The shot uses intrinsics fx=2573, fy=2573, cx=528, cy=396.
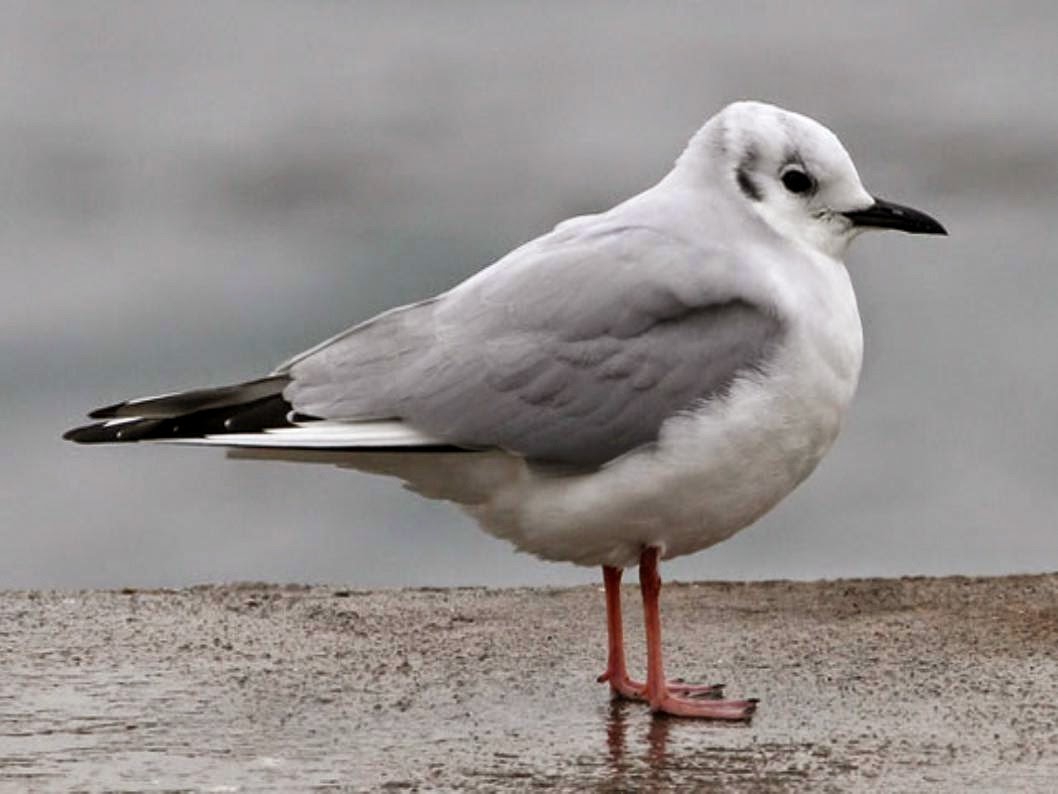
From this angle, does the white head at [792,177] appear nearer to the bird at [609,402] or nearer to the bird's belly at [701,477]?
the bird at [609,402]

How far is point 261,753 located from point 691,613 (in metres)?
1.84

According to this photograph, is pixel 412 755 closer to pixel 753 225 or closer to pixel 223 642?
pixel 223 642

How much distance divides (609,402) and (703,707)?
714mm

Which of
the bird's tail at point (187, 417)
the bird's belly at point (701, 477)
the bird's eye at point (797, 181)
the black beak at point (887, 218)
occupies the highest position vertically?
the bird's eye at point (797, 181)

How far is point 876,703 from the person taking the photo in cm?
573

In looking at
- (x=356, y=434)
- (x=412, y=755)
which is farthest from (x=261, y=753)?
(x=356, y=434)

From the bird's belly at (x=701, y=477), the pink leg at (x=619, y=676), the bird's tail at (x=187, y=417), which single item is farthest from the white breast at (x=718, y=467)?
the bird's tail at (x=187, y=417)

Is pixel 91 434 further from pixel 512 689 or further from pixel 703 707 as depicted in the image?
pixel 703 707

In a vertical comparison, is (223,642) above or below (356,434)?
below

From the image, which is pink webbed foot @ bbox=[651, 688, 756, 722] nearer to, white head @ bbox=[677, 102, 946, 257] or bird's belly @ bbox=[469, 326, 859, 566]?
bird's belly @ bbox=[469, 326, 859, 566]

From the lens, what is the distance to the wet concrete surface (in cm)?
512

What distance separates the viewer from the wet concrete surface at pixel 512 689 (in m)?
5.12

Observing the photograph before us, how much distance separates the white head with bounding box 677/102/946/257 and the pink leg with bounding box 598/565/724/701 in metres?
0.94

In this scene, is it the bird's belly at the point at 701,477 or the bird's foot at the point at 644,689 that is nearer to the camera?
the bird's belly at the point at 701,477
